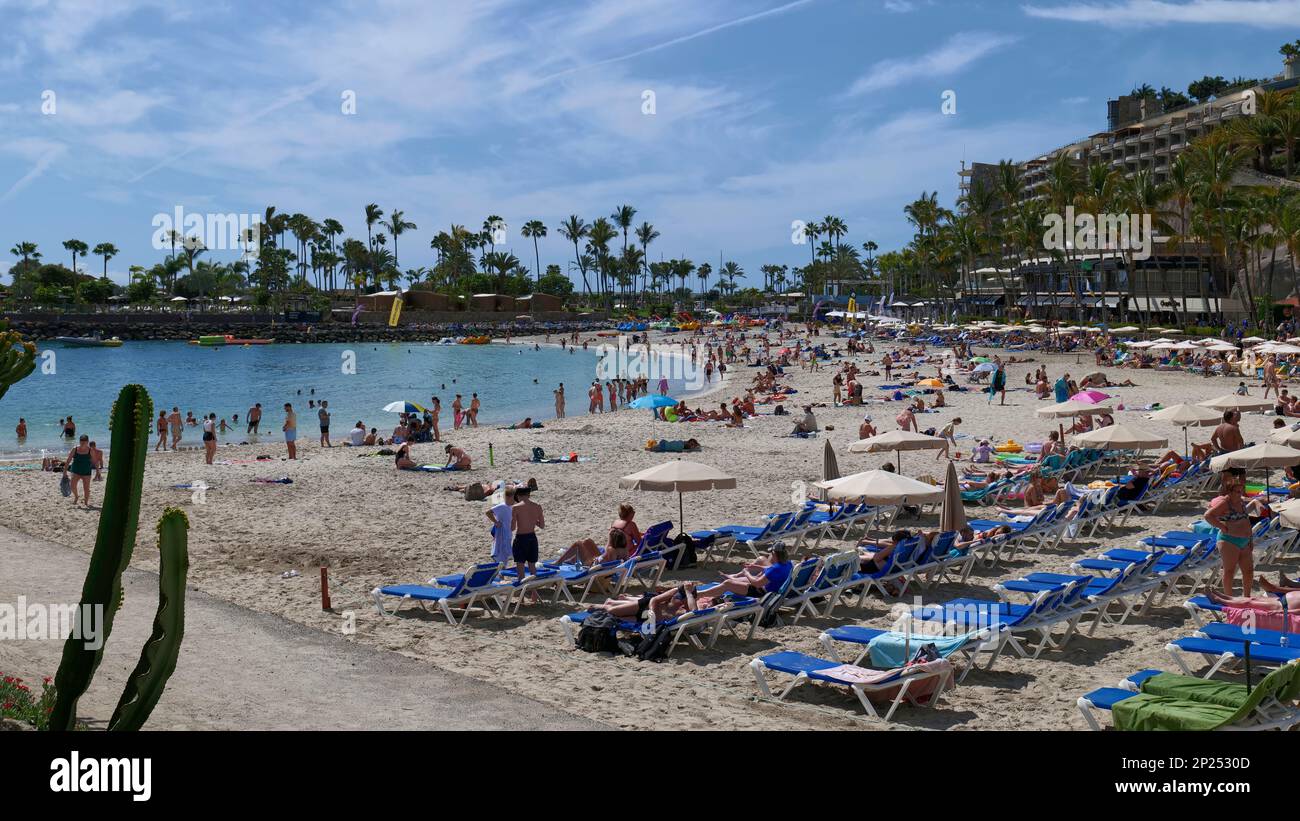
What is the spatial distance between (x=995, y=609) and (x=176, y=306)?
12466 cm

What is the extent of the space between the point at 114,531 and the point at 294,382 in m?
62.4

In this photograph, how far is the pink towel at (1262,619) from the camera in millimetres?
8132

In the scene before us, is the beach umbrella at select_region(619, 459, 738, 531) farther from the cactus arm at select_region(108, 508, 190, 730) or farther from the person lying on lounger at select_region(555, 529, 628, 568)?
the cactus arm at select_region(108, 508, 190, 730)

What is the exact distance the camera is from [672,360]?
74438 millimetres

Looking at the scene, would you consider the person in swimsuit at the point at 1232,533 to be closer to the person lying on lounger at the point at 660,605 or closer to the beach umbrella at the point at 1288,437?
the person lying on lounger at the point at 660,605

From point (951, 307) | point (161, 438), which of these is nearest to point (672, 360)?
point (951, 307)

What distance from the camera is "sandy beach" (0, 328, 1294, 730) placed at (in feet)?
25.8

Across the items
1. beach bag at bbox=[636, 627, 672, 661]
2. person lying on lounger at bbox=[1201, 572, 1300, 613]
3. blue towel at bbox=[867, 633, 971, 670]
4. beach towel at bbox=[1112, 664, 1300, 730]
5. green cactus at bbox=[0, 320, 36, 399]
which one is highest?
green cactus at bbox=[0, 320, 36, 399]

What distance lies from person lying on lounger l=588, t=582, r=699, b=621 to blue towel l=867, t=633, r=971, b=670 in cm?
191

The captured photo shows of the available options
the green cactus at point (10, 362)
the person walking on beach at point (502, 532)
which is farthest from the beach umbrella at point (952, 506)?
the green cactus at point (10, 362)

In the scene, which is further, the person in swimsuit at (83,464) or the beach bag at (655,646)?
the person in swimsuit at (83,464)

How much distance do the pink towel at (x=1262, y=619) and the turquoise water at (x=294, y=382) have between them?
2735 centimetres

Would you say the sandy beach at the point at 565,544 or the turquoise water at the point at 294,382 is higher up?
the turquoise water at the point at 294,382

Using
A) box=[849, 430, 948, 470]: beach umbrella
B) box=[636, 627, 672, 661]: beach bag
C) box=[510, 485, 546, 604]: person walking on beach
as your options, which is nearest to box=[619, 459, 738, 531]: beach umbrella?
box=[510, 485, 546, 604]: person walking on beach
